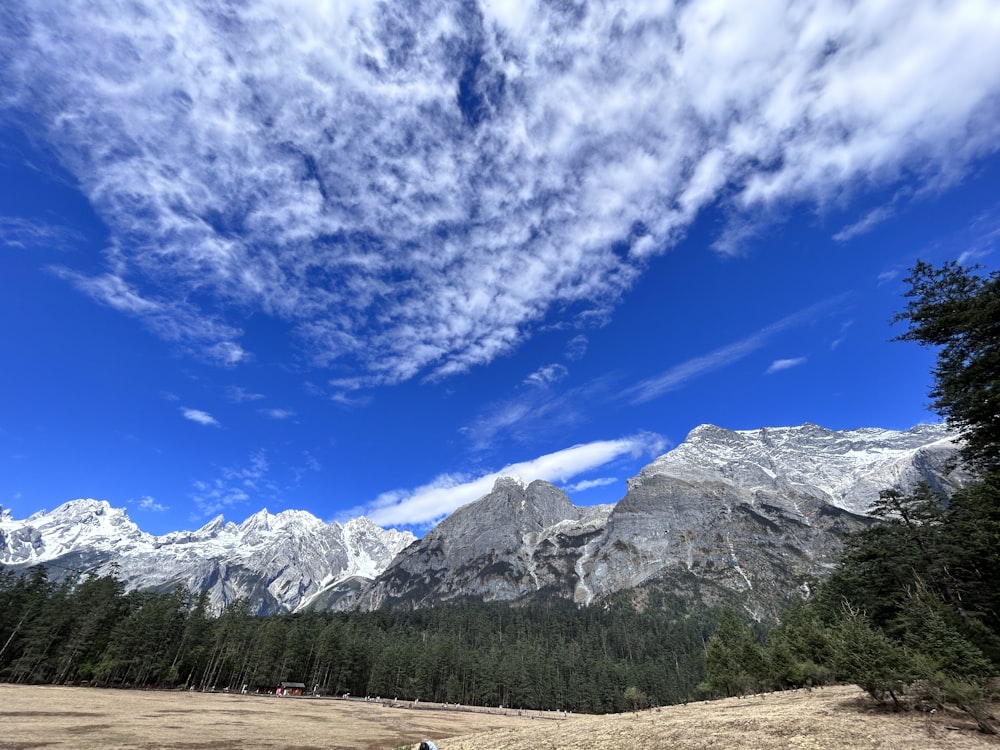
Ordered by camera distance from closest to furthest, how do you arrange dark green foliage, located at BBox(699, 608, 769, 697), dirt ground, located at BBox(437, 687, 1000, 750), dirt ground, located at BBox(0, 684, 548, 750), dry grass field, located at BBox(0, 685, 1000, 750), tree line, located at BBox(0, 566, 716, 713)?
dirt ground, located at BBox(437, 687, 1000, 750) → dry grass field, located at BBox(0, 685, 1000, 750) → dirt ground, located at BBox(0, 684, 548, 750) → dark green foliage, located at BBox(699, 608, 769, 697) → tree line, located at BBox(0, 566, 716, 713)

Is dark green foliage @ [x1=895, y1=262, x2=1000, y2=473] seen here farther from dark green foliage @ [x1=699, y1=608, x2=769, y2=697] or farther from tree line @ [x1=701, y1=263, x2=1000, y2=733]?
dark green foliage @ [x1=699, y1=608, x2=769, y2=697]

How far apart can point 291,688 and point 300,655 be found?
11.4m

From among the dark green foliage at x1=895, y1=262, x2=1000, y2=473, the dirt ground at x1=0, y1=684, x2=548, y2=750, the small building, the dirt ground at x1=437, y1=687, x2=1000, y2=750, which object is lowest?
the dirt ground at x1=437, y1=687, x2=1000, y2=750

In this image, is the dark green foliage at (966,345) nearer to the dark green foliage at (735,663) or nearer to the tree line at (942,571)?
the tree line at (942,571)

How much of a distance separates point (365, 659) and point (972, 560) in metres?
126

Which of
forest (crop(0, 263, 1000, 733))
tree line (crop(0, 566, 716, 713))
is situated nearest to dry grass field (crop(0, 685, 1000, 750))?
forest (crop(0, 263, 1000, 733))

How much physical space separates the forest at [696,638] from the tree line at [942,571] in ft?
0.37

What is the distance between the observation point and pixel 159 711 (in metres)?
38.8

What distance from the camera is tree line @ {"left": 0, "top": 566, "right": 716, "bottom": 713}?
70.6 meters

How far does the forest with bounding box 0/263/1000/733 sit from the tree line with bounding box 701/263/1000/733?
11cm

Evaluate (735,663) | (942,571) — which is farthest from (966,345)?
(735,663)

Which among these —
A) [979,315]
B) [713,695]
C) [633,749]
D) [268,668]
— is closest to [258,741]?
[633,749]

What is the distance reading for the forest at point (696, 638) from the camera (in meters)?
22.6

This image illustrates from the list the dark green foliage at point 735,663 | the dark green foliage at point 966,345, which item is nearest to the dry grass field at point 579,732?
the dark green foliage at point 966,345
